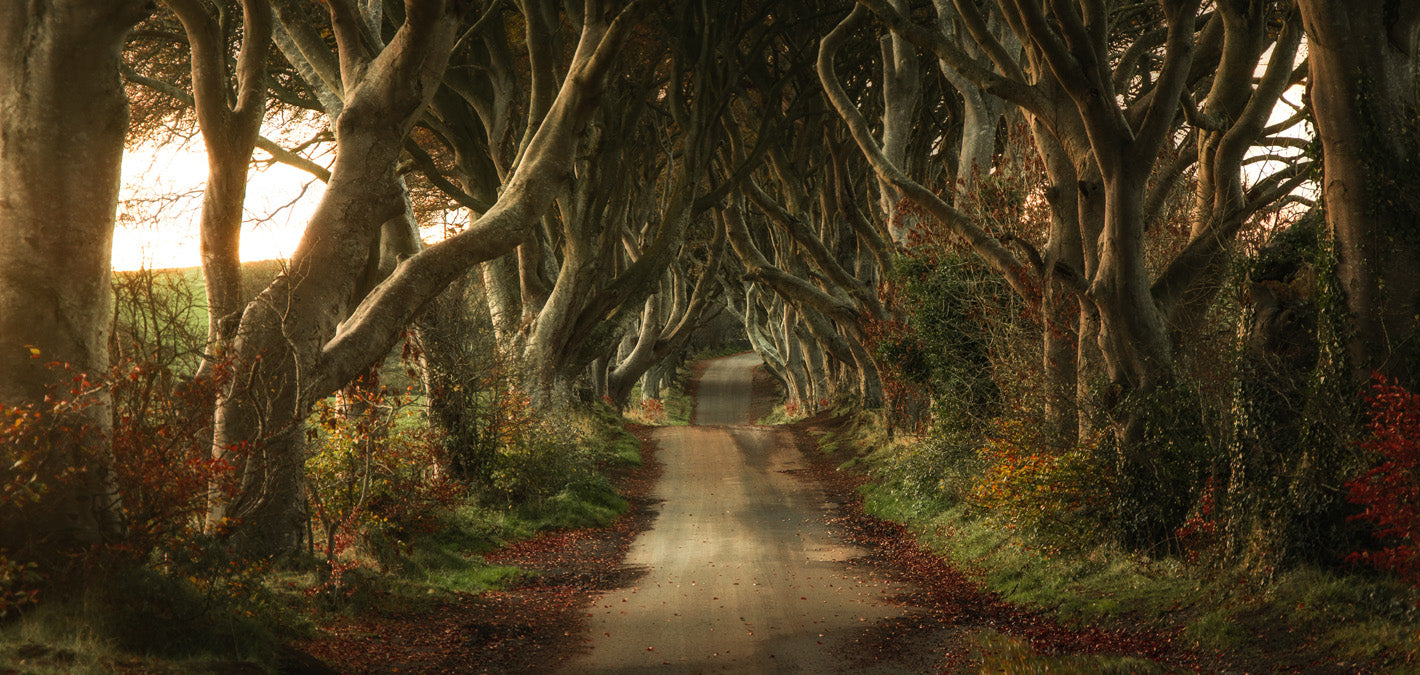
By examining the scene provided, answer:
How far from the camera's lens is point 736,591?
35.0 feet

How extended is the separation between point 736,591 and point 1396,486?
6.07m

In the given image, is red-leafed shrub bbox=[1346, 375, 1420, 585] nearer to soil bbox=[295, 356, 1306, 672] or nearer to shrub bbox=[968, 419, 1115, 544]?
soil bbox=[295, 356, 1306, 672]

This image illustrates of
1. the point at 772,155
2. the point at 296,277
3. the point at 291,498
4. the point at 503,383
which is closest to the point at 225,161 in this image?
the point at 296,277

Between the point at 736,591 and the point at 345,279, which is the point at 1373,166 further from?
the point at 345,279

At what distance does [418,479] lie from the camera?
11.3 metres

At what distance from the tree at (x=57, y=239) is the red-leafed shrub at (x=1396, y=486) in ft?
26.1

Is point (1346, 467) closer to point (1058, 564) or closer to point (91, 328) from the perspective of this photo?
point (1058, 564)

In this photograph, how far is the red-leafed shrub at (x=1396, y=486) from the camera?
638cm

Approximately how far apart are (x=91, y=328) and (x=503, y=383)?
7.92m

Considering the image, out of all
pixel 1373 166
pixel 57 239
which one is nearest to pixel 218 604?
pixel 57 239

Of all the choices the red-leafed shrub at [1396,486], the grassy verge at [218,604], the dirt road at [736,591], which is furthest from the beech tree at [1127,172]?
the grassy verge at [218,604]

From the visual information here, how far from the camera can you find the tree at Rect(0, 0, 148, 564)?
617cm

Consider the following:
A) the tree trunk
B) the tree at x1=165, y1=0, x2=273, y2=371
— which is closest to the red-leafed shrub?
the tree trunk

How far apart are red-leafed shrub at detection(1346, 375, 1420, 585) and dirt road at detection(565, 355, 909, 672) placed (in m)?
3.81
